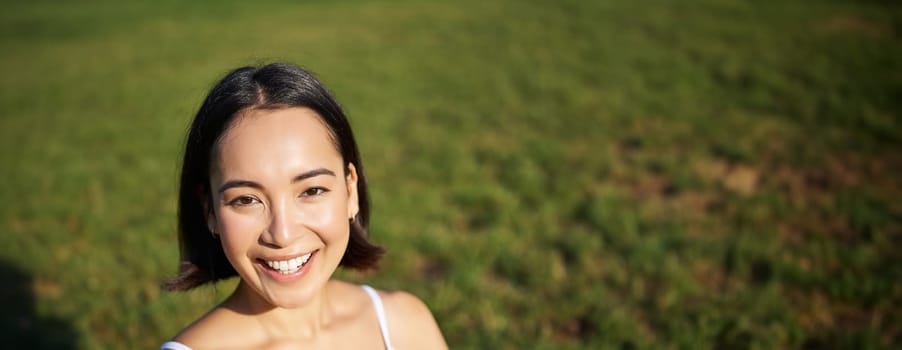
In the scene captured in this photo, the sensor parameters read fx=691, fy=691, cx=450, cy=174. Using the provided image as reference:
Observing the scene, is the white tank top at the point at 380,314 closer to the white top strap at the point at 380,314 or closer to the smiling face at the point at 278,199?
the white top strap at the point at 380,314

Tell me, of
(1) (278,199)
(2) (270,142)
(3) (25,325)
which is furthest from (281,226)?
(3) (25,325)

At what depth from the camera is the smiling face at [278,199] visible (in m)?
1.75

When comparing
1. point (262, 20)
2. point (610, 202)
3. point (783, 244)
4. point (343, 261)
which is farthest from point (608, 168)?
point (262, 20)

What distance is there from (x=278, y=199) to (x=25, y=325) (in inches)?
121

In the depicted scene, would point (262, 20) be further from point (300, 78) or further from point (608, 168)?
point (300, 78)

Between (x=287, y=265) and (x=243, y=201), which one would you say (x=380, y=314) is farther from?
(x=243, y=201)

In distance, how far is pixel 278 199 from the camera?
1762 mm

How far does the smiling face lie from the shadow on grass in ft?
8.53

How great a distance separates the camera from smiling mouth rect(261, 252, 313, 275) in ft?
5.98

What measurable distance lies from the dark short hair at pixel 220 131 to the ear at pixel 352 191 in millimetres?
27

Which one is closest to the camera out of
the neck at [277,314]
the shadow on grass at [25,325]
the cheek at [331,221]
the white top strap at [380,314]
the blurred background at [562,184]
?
the cheek at [331,221]

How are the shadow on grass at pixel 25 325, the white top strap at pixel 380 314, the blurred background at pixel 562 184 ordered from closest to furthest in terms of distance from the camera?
the white top strap at pixel 380 314 < the shadow on grass at pixel 25 325 < the blurred background at pixel 562 184

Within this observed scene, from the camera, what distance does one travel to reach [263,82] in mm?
1842

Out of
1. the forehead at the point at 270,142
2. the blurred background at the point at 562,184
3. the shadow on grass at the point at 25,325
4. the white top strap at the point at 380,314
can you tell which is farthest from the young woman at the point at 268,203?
the shadow on grass at the point at 25,325
